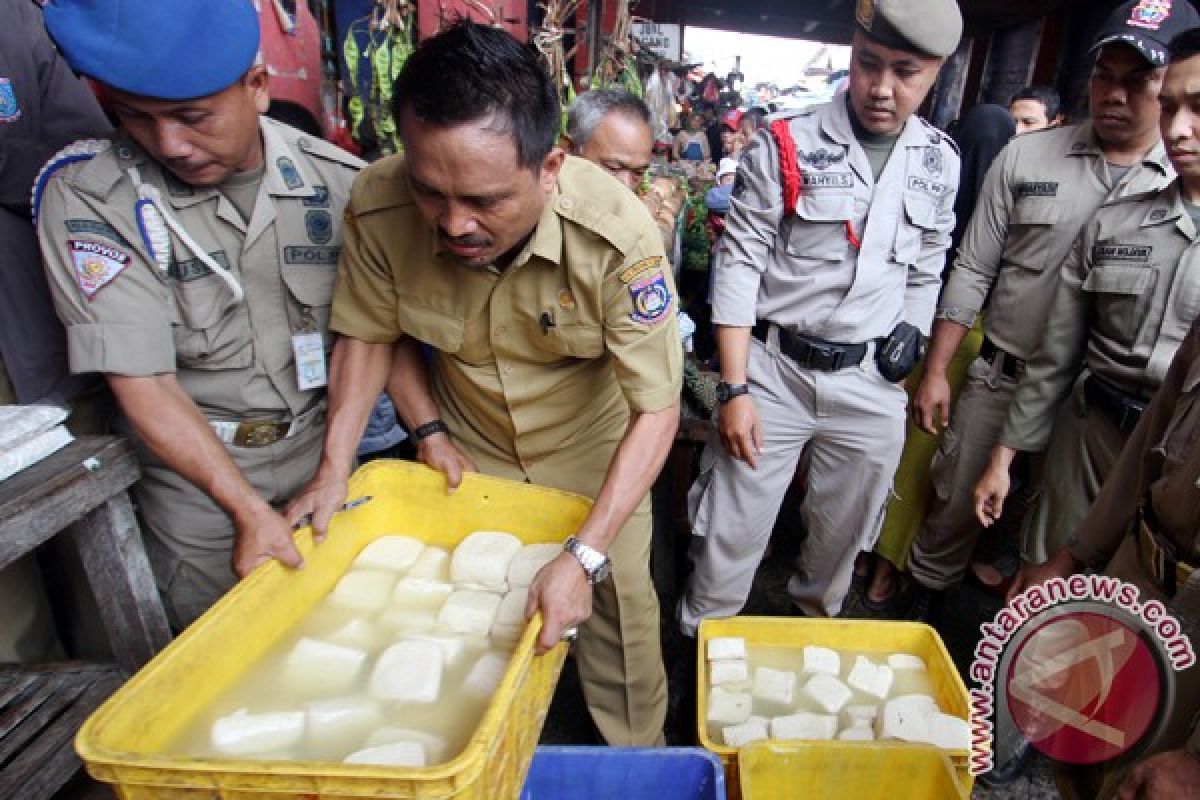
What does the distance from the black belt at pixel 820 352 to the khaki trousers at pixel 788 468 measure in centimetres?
3

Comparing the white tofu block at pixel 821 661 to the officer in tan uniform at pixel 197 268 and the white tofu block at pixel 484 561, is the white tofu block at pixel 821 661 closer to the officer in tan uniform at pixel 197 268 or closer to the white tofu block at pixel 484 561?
the white tofu block at pixel 484 561

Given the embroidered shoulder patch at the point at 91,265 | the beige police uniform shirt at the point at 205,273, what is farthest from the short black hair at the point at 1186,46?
the embroidered shoulder patch at the point at 91,265

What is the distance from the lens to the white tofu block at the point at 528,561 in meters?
1.53

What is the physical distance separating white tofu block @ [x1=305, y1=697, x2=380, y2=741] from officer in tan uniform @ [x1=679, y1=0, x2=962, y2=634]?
1387 mm

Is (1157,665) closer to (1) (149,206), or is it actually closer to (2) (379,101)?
(1) (149,206)

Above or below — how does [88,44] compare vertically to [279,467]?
above

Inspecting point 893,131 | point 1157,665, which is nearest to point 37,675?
point 1157,665

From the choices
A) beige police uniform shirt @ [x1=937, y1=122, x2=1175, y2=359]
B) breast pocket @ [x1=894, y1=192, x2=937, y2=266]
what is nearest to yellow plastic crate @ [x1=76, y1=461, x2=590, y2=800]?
breast pocket @ [x1=894, y1=192, x2=937, y2=266]

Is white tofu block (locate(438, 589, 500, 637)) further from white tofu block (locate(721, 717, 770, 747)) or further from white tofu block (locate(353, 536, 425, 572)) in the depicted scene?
white tofu block (locate(721, 717, 770, 747))

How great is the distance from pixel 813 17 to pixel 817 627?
18129 millimetres

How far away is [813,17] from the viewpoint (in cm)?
1666

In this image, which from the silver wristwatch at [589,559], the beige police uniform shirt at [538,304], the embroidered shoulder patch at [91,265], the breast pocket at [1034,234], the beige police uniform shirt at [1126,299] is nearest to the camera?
the silver wristwatch at [589,559]

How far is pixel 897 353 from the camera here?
2.35 meters

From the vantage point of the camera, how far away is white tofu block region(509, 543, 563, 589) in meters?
1.53
